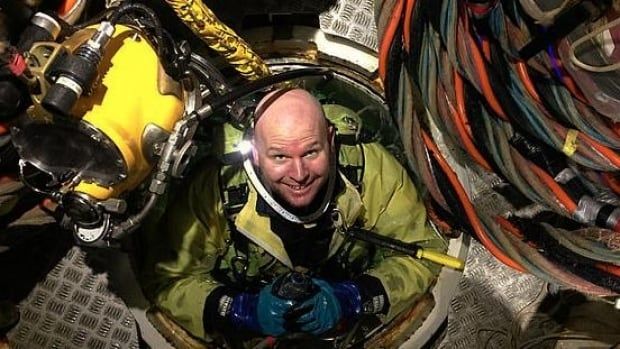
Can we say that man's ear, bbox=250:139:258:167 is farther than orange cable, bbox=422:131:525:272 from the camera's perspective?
Yes

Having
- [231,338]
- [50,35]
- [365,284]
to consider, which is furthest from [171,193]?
[50,35]

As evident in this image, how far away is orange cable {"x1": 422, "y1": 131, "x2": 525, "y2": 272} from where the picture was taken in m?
1.53

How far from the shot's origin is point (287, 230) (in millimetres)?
1850

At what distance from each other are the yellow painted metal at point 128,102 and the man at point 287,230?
1.49ft

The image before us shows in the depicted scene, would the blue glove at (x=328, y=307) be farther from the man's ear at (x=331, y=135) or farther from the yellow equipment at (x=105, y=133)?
the yellow equipment at (x=105, y=133)

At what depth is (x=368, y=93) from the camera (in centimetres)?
200

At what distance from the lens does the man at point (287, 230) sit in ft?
5.77

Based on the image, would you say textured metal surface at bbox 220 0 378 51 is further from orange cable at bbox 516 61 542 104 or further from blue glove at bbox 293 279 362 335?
blue glove at bbox 293 279 362 335

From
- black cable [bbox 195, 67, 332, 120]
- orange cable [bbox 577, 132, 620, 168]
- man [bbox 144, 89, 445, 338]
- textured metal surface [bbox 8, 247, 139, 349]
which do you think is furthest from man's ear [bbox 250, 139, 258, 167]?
orange cable [bbox 577, 132, 620, 168]

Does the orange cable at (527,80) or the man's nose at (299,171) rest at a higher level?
the orange cable at (527,80)

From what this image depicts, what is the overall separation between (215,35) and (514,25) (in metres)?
0.60

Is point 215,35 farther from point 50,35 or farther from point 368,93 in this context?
point 368,93

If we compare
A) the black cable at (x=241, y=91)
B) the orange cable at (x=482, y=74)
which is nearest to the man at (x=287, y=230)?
the black cable at (x=241, y=91)

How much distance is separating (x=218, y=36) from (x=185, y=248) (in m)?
0.63
